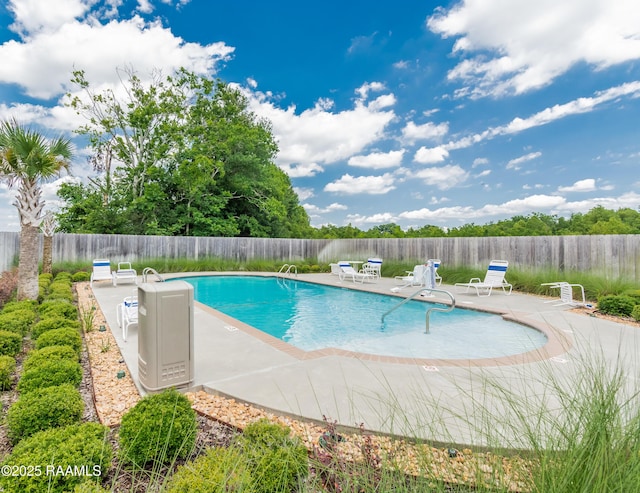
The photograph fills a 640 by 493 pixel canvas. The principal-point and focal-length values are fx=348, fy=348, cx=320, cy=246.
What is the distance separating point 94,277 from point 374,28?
1267 cm

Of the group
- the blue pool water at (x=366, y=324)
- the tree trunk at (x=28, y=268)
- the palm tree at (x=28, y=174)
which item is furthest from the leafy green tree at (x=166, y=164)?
the tree trunk at (x=28, y=268)

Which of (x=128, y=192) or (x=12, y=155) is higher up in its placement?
(x=128, y=192)

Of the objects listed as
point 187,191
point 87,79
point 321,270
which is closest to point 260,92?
point 187,191

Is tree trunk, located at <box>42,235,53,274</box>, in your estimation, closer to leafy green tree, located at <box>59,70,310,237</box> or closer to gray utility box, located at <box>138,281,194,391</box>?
leafy green tree, located at <box>59,70,310,237</box>

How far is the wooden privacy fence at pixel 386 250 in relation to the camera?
9000mm

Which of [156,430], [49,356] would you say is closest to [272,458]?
[156,430]

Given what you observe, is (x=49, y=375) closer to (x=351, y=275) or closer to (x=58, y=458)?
(x=58, y=458)

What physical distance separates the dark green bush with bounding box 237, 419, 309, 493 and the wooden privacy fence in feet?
33.1

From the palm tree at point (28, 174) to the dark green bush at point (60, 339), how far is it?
155 inches

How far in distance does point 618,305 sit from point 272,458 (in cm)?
744

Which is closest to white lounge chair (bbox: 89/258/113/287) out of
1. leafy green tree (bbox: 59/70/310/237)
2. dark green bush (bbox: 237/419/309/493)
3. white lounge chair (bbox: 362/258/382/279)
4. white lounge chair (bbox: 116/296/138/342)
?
white lounge chair (bbox: 116/296/138/342)

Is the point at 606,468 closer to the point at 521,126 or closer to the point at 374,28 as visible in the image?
the point at 374,28

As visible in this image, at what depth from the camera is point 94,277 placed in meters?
10.6

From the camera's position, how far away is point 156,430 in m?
2.16
